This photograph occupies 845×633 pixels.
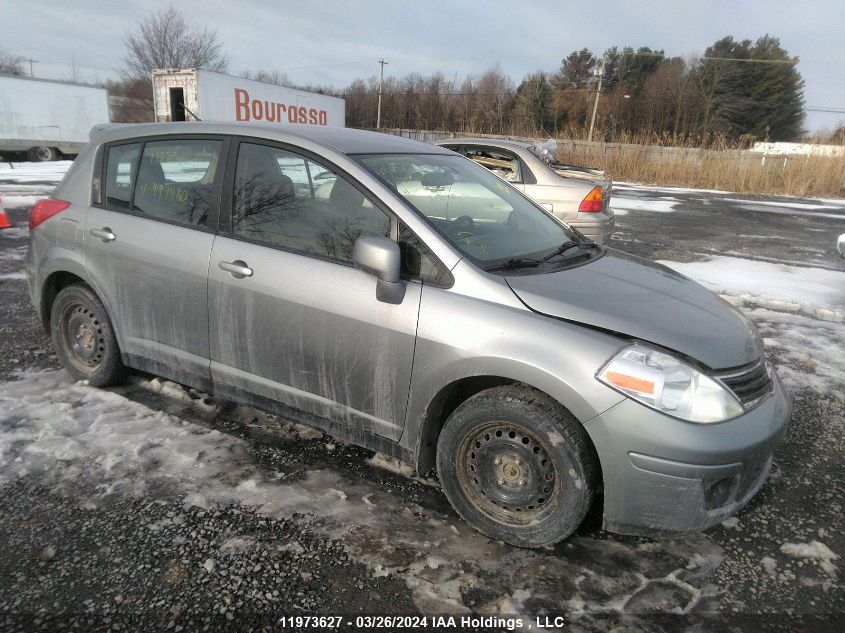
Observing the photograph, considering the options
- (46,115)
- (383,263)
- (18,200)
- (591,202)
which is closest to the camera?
(383,263)

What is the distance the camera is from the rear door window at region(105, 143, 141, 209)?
350 cm

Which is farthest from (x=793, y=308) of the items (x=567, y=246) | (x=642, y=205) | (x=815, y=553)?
(x=642, y=205)

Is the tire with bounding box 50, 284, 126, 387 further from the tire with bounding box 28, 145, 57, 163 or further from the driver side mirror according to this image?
the tire with bounding box 28, 145, 57, 163

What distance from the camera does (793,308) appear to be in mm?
6203

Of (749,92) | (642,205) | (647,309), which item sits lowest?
(642,205)

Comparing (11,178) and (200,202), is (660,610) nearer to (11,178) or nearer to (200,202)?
(200,202)

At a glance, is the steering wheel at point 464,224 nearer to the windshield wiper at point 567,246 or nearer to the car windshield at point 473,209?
the car windshield at point 473,209

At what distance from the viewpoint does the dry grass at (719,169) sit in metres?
22.4

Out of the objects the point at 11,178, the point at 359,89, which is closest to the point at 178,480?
the point at 11,178

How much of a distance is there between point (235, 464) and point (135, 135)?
2191 mm

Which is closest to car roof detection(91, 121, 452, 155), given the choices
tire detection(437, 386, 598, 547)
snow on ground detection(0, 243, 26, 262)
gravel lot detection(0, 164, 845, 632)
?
tire detection(437, 386, 598, 547)

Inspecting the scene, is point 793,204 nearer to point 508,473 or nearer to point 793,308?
point 793,308

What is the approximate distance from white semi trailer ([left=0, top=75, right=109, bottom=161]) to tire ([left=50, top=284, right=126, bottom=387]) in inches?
989

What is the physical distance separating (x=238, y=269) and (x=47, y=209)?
5.83ft
